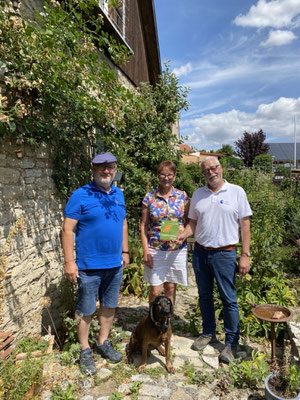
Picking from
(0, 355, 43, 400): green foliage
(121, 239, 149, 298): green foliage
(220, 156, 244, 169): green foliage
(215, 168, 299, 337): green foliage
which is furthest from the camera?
(220, 156, 244, 169): green foliage

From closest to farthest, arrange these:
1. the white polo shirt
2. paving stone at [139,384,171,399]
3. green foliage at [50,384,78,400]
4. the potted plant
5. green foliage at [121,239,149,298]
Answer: the potted plant, green foliage at [50,384,78,400], paving stone at [139,384,171,399], the white polo shirt, green foliage at [121,239,149,298]

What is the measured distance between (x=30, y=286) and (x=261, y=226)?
11.5 ft

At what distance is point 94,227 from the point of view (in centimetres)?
265

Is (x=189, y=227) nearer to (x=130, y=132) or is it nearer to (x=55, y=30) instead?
(x=55, y=30)

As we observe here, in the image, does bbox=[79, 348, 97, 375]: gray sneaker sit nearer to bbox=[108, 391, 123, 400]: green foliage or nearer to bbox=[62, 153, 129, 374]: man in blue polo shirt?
bbox=[62, 153, 129, 374]: man in blue polo shirt

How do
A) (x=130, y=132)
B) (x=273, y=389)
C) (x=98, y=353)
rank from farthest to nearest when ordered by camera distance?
1. (x=130, y=132)
2. (x=98, y=353)
3. (x=273, y=389)

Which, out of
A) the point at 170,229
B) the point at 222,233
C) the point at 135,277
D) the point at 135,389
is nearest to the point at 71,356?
the point at 135,389

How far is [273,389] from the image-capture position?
7.72 ft

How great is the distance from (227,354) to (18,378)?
1.97m

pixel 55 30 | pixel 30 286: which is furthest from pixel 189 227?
pixel 55 30

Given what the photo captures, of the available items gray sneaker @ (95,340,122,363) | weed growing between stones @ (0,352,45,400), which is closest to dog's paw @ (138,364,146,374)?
gray sneaker @ (95,340,122,363)

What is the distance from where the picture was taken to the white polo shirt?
2807 mm

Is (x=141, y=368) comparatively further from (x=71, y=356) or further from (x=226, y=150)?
(x=226, y=150)

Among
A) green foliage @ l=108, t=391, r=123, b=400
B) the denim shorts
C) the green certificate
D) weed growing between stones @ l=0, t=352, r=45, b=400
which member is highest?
the green certificate
